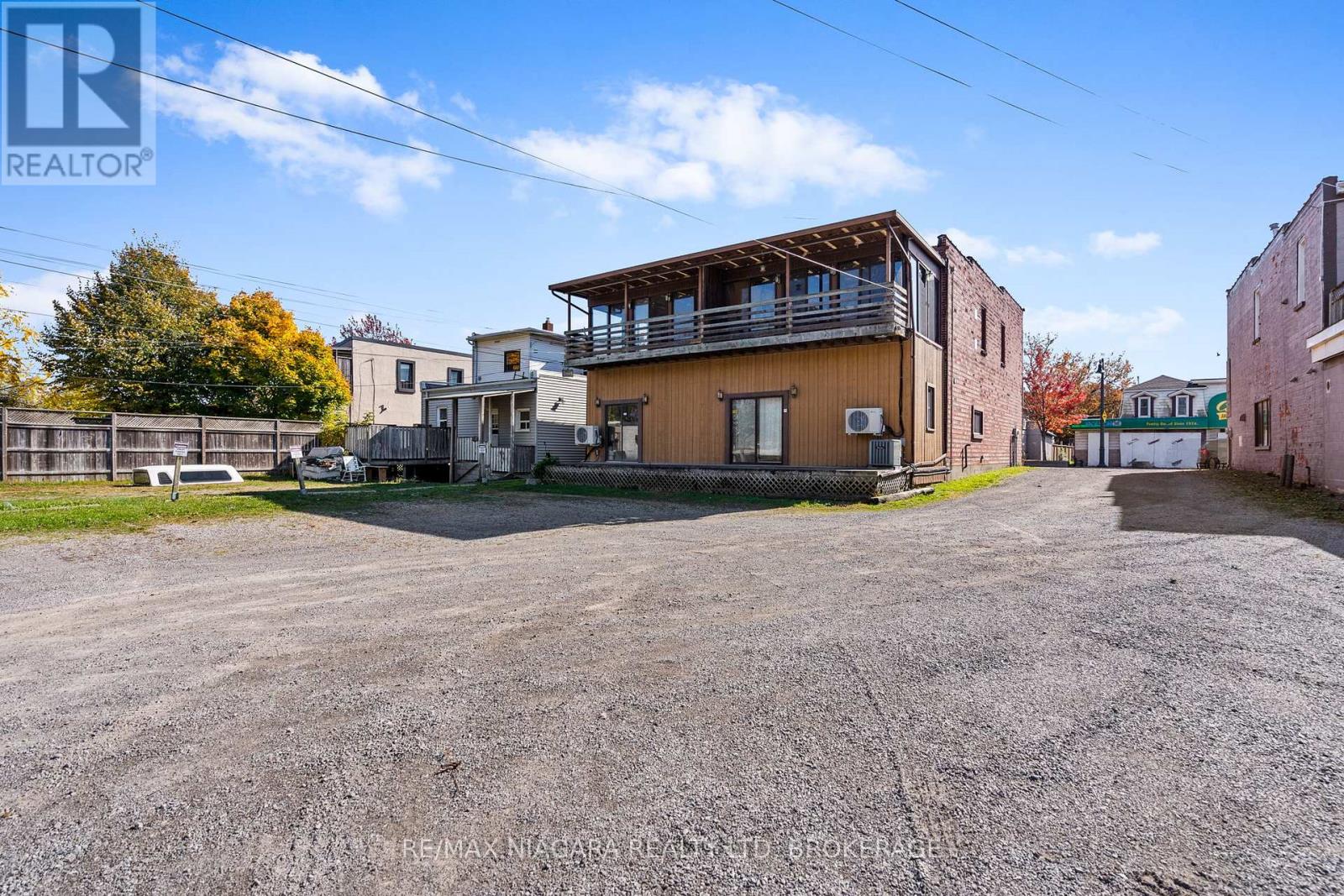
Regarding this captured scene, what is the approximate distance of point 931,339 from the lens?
706 inches

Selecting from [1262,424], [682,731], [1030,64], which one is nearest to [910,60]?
[1030,64]

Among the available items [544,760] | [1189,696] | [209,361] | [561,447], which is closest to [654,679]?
[544,760]

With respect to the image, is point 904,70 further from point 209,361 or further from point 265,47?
point 209,361

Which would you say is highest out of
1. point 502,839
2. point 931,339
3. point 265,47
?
point 265,47

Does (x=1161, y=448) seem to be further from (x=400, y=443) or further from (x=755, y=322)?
(x=400, y=443)

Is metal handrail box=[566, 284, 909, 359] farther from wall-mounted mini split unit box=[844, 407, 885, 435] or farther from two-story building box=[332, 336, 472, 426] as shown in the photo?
two-story building box=[332, 336, 472, 426]

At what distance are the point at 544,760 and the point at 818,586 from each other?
376 centimetres

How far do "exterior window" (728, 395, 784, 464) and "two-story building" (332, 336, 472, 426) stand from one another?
21186mm

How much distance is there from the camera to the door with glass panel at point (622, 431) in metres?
20.5

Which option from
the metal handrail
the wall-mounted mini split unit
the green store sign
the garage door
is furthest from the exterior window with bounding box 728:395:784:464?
the garage door

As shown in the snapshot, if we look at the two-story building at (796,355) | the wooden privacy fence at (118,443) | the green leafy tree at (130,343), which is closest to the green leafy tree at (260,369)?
the green leafy tree at (130,343)

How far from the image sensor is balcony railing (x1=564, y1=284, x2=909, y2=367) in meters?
15.5

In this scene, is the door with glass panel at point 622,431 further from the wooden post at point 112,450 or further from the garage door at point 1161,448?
the garage door at point 1161,448

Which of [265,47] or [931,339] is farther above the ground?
[265,47]
